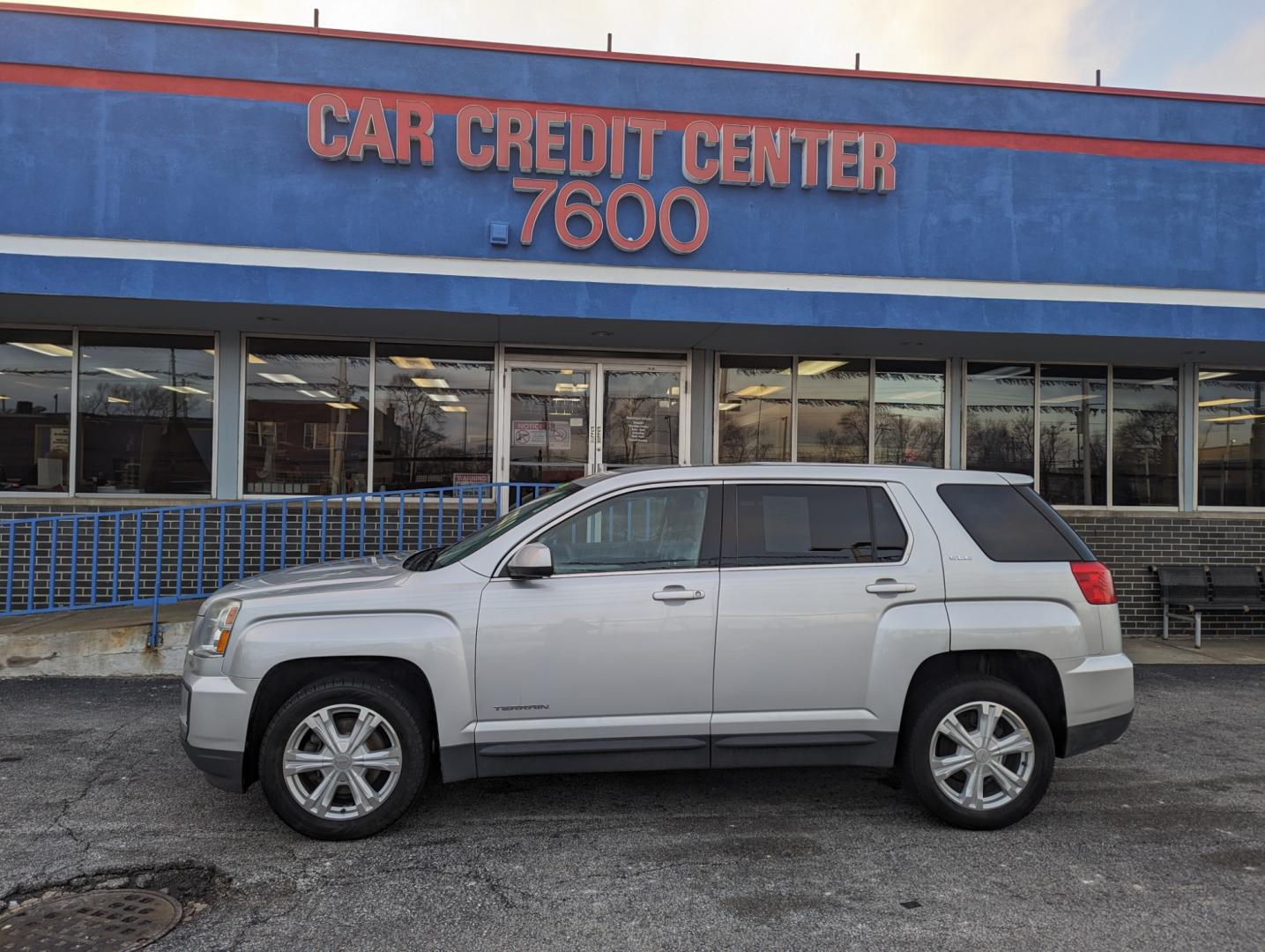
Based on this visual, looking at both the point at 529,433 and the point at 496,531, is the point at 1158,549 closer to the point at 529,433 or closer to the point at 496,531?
the point at 529,433

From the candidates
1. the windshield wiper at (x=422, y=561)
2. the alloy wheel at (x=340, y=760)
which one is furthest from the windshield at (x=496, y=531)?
the alloy wheel at (x=340, y=760)

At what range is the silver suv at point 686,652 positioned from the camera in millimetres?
4133

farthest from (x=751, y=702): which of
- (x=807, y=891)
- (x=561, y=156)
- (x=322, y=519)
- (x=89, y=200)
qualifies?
(x=89, y=200)

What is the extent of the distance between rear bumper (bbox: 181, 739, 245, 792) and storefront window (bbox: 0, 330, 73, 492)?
272 inches

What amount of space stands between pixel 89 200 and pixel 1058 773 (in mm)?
9675

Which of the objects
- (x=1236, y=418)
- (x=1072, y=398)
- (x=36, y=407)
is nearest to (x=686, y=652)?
(x=1072, y=398)

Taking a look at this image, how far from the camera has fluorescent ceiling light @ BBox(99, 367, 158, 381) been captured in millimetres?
9609

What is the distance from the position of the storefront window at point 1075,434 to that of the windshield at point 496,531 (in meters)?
7.99

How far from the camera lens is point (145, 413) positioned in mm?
9602

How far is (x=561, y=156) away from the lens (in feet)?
29.8

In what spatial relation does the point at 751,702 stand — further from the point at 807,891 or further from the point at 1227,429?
the point at 1227,429

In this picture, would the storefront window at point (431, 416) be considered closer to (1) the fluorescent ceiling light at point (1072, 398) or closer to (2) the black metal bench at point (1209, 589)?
(1) the fluorescent ceiling light at point (1072, 398)

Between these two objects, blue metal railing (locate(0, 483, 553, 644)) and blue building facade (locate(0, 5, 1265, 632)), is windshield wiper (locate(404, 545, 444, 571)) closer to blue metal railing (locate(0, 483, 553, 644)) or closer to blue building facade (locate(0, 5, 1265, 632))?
blue metal railing (locate(0, 483, 553, 644))

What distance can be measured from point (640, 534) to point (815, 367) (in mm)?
6669
